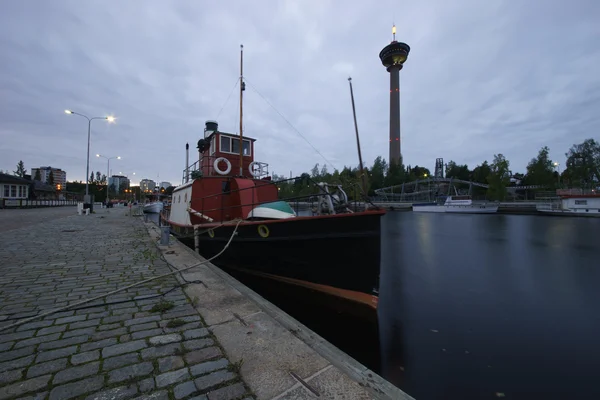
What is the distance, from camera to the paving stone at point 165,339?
273 centimetres

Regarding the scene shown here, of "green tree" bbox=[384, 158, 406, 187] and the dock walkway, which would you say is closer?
the dock walkway

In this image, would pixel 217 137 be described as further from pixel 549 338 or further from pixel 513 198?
pixel 513 198

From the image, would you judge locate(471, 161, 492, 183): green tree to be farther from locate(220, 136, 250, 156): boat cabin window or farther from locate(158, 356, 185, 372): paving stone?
locate(158, 356, 185, 372): paving stone

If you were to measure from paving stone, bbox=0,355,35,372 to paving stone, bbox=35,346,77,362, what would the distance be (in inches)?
2.4

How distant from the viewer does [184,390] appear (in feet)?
6.69

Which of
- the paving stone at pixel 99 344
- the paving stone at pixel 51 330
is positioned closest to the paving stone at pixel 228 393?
the paving stone at pixel 99 344

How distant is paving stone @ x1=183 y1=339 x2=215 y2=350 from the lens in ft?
8.66

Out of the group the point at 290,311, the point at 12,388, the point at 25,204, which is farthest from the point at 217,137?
the point at 25,204

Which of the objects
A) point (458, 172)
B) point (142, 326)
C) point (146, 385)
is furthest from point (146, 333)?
point (458, 172)

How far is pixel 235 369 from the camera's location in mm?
2314

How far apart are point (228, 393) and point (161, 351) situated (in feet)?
3.19

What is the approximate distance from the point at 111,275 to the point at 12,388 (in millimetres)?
3451

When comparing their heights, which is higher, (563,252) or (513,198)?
(513,198)

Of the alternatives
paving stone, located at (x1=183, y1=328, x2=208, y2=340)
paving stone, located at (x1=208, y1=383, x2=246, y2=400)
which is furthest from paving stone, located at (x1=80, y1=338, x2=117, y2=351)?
paving stone, located at (x1=208, y1=383, x2=246, y2=400)
